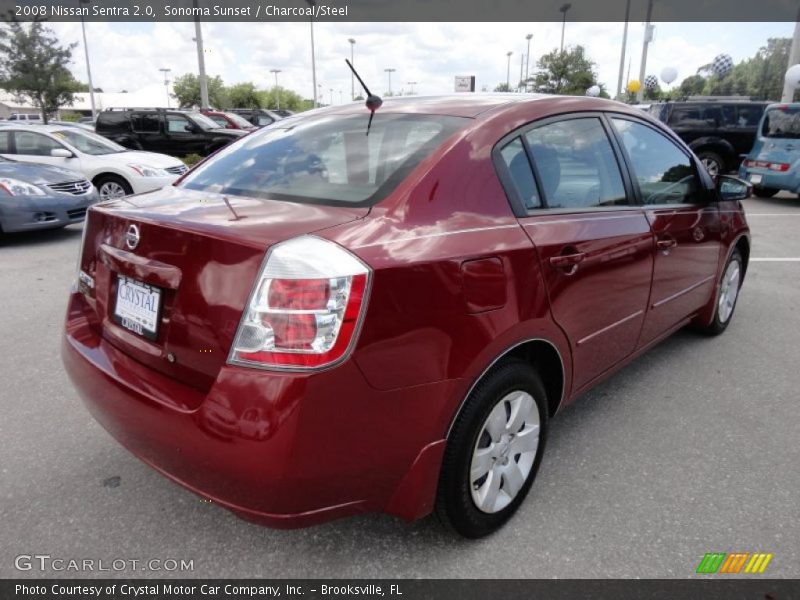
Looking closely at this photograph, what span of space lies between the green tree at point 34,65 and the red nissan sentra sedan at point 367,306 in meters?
30.0

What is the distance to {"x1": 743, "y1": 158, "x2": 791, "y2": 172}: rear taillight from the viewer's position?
1134cm

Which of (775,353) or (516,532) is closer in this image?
Result: (516,532)

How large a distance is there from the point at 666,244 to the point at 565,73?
124 ft

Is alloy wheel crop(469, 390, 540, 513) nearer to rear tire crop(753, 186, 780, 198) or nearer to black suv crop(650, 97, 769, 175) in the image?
rear tire crop(753, 186, 780, 198)

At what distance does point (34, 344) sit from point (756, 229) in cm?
947

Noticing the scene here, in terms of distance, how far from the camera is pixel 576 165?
265 cm

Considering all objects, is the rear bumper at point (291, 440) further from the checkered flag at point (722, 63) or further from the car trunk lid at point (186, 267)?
the checkered flag at point (722, 63)

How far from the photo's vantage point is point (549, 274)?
2232 mm

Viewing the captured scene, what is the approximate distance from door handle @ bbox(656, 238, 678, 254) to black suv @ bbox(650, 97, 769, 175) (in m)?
12.7

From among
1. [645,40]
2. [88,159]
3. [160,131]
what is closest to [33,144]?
[88,159]

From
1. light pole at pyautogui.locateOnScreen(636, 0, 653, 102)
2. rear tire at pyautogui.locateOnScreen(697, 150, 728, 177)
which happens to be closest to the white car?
rear tire at pyautogui.locateOnScreen(697, 150, 728, 177)
